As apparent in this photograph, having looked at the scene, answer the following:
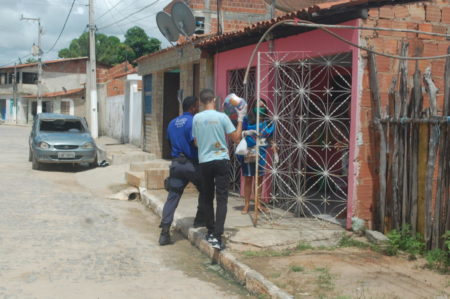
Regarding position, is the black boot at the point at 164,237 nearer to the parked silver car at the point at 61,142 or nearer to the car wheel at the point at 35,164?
the parked silver car at the point at 61,142

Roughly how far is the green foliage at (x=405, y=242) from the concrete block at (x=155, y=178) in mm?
5495

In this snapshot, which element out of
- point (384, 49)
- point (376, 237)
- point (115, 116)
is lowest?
point (376, 237)

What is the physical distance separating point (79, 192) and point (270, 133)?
515cm

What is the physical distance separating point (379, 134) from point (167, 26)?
7729 mm

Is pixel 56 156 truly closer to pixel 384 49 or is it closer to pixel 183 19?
pixel 183 19

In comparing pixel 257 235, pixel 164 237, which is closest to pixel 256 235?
pixel 257 235

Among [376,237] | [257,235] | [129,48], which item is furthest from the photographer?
[129,48]

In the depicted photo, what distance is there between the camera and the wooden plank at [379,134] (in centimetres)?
647

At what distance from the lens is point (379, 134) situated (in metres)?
6.59

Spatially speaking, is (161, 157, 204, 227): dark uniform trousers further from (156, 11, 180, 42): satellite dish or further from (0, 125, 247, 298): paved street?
(156, 11, 180, 42): satellite dish

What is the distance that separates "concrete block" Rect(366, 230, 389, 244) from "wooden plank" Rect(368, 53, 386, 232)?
165 mm

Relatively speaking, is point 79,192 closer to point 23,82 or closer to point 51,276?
point 51,276

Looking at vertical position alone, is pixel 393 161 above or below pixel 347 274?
above

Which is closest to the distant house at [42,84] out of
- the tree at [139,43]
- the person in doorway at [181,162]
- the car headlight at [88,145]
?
the tree at [139,43]
